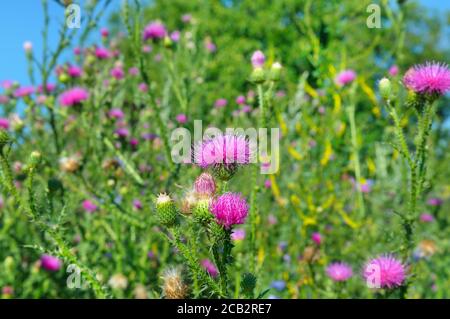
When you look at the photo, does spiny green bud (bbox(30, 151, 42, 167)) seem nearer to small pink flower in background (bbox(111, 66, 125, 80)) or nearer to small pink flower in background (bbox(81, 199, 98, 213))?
small pink flower in background (bbox(81, 199, 98, 213))

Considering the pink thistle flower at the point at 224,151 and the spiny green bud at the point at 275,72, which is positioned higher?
the spiny green bud at the point at 275,72

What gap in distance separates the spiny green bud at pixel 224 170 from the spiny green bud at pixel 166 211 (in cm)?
15

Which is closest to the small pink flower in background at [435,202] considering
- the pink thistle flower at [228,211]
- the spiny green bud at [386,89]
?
the spiny green bud at [386,89]

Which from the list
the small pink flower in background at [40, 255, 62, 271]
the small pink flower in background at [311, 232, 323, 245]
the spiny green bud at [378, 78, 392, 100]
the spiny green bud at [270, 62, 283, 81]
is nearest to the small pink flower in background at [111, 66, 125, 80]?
the small pink flower in background at [40, 255, 62, 271]

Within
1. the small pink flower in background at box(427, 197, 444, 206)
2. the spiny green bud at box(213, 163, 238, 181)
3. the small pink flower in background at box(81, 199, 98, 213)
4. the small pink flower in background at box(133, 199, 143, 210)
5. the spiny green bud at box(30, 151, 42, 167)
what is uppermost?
the spiny green bud at box(30, 151, 42, 167)

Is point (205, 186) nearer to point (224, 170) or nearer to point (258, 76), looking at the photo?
point (224, 170)

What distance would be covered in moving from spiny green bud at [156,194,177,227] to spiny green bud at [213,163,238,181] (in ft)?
0.50

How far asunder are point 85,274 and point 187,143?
3.81ft

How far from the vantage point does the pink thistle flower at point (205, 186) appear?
147cm

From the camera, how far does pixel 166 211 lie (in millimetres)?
1499

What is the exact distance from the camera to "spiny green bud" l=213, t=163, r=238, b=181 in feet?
5.15

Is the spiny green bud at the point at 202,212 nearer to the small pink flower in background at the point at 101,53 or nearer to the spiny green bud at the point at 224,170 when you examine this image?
the spiny green bud at the point at 224,170

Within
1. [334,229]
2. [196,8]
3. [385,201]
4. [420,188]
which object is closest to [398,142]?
[420,188]
